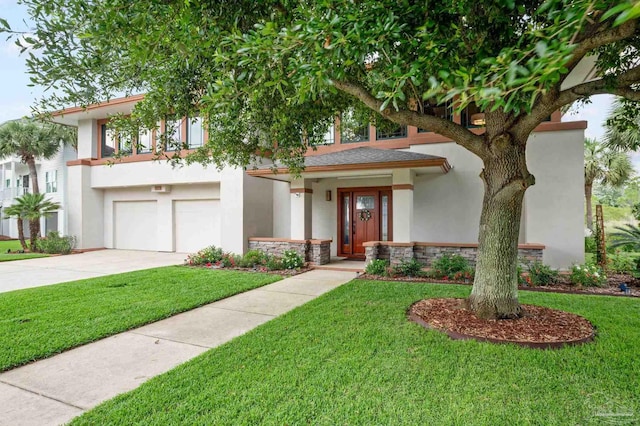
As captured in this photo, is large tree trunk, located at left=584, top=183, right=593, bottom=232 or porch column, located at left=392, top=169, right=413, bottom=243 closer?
porch column, located at left=392, top=169, right=413, bottom=243

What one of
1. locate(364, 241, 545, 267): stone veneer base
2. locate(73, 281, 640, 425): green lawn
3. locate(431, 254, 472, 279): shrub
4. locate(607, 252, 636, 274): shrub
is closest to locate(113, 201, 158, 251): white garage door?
locate(364, 241, 545, 267): stone veneer base

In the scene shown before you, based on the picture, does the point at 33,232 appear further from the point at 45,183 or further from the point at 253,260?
the point at 253,260

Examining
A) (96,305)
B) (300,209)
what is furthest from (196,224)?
(96,305)

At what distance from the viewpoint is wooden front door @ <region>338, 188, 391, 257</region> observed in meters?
11.2

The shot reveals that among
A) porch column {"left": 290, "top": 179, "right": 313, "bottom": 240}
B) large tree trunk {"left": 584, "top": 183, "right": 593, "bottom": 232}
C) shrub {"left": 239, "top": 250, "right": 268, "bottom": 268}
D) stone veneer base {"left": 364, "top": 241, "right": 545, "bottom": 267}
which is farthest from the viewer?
large tree trunk {"left": 584, "top": 183, "right": 593, "bottom": 232}

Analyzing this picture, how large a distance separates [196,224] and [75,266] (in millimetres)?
4388

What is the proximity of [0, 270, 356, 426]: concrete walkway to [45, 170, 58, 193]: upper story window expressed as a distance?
63.9ft

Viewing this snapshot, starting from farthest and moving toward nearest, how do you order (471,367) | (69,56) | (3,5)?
(3,5) → (69,56) → (471,367)

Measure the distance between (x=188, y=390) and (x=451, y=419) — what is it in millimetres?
2274

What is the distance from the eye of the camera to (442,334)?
14.4 feet

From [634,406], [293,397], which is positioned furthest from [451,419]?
[634,406]

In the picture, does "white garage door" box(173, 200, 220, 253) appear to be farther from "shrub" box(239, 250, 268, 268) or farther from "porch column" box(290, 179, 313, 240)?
"porch column" box(290, 179, 313, 240)

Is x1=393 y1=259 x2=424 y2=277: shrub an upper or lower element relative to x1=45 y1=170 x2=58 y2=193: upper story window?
lower

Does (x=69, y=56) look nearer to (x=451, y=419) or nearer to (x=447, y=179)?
(x=451, y=419)
